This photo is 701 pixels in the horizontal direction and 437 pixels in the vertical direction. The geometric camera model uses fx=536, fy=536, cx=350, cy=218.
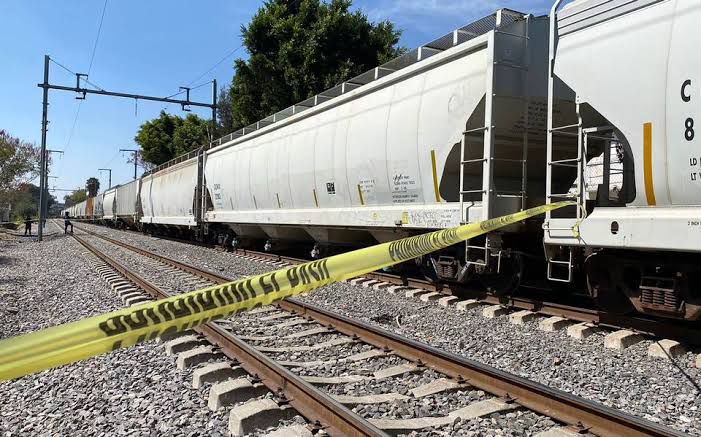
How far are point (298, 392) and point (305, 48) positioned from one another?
68.4ft

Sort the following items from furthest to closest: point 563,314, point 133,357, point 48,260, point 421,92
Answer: point 48,260, point 421,92, point 563,314, point 133,357

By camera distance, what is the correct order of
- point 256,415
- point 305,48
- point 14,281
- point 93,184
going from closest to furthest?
point 256,415 < point 14,281 < point 305,48 < point 93,184

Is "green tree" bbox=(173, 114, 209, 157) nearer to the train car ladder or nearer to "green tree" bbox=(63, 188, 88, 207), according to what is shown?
the train car ladder

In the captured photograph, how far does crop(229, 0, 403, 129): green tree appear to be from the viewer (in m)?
22.9

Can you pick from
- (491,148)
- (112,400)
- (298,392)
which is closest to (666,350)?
(491,148)

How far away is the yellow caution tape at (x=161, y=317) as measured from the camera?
2.16m

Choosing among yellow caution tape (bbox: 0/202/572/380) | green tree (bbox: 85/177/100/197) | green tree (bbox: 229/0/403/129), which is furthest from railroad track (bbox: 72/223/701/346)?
green tree (bbox: 85/177/100/197)

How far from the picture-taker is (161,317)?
254 centimetres

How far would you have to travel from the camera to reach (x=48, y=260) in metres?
16.6

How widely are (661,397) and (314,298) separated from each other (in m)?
5.21

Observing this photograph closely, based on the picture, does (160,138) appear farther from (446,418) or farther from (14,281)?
(446,418)

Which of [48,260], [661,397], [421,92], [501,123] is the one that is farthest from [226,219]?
[661,397]

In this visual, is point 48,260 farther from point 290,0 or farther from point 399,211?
point 290,0

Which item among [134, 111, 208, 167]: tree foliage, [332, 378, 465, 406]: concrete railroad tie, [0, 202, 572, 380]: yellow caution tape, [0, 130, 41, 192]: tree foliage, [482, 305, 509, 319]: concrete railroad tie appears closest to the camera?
[0, 202, 572, 380]: yellow caution tape
